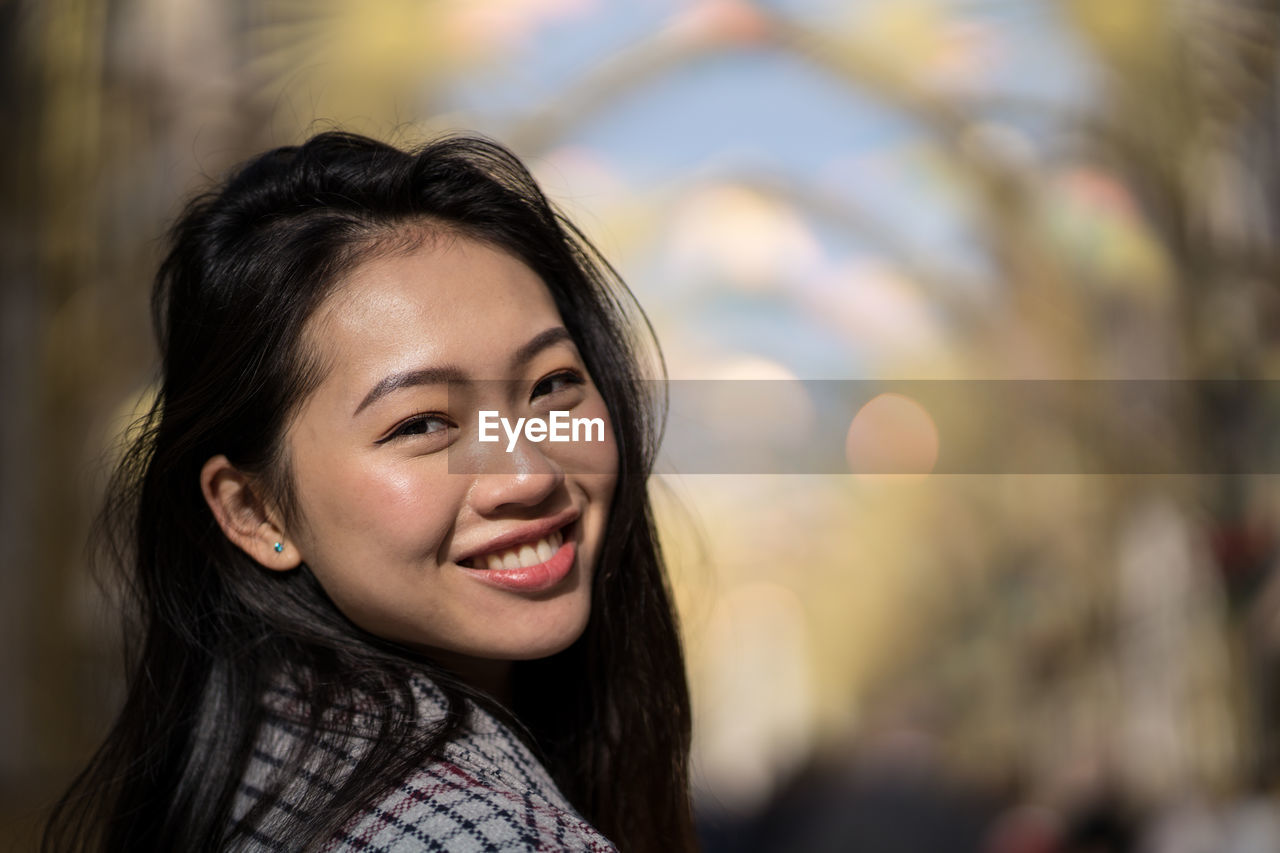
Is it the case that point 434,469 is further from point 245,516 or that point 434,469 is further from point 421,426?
point 245,516

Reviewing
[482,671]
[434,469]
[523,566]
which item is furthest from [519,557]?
[482,671]

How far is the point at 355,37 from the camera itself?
10.8 feet

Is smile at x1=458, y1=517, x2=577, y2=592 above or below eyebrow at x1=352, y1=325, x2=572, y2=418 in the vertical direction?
below

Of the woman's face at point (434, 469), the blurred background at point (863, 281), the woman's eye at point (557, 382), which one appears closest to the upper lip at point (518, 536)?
the woman's face at point (434, 469)

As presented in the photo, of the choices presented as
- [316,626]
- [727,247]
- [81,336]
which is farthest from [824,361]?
[316,626]

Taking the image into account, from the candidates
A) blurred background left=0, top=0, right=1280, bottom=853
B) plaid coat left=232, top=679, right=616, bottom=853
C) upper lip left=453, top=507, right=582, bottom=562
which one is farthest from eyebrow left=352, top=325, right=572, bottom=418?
blurred background left=0, top=0, right=1280, bottom=853

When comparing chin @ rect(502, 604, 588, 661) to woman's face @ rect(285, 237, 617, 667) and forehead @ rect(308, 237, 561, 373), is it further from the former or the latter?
forehead @ rect(308, 237, 561, 373)

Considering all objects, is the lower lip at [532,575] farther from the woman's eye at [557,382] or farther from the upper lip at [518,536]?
the woman's eye at [557,382]

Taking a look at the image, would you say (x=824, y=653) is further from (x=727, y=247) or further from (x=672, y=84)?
(x=672, y=84)

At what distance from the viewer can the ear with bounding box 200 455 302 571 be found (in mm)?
943

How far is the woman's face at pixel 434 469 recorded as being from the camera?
846 millimetres

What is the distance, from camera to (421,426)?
87 cm

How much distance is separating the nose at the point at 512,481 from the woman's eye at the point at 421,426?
0.05 metres

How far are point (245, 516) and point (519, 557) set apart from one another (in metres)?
0.26
